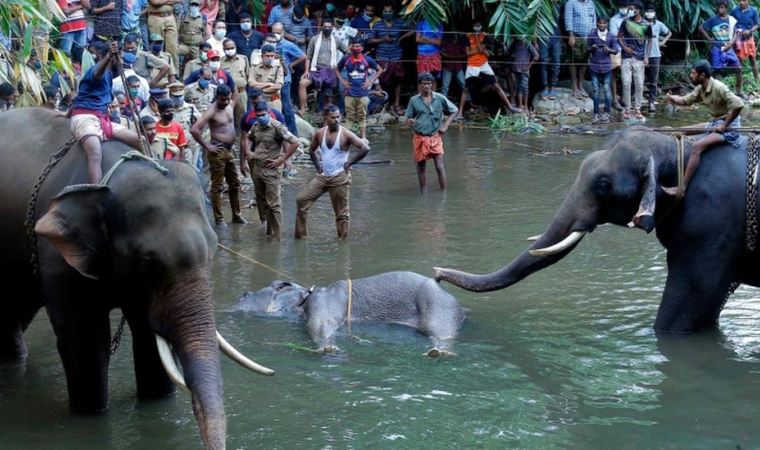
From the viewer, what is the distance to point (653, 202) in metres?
8.70

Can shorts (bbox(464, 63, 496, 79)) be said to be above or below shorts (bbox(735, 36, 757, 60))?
below

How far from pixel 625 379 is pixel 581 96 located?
1399cm

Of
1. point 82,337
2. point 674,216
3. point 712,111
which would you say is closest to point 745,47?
point 712,111

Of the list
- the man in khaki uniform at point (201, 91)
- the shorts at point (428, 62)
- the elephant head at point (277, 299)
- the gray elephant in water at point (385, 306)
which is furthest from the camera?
the shorts at point (428, 62)

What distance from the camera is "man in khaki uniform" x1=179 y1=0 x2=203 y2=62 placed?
59.4 feet

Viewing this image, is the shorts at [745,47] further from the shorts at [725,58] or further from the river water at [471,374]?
the river water at [471,374]

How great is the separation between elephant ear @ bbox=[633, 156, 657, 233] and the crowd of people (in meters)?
4.64

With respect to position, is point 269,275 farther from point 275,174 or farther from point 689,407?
point 689,407

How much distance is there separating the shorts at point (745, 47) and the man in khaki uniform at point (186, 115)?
11.6 meters

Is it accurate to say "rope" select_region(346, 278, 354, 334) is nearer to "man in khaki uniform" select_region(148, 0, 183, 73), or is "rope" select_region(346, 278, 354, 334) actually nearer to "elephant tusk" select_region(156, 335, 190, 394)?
"elephant tusk" select_region(156, 335, 190, 394)

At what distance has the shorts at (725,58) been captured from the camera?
21.8m

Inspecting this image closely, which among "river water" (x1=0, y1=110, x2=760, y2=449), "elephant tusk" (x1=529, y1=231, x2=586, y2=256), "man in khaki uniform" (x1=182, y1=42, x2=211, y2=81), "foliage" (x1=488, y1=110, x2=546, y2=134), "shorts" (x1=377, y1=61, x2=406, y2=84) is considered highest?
"man in khaki uniform" (x1=182, y1=42, x2=211, y2=81)

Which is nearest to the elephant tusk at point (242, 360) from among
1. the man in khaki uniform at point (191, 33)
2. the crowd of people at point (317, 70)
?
the crowd of people at point (317, 70)

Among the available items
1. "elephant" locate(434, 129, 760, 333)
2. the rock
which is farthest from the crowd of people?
"elephant" locate(434, 129, 760, 333)
